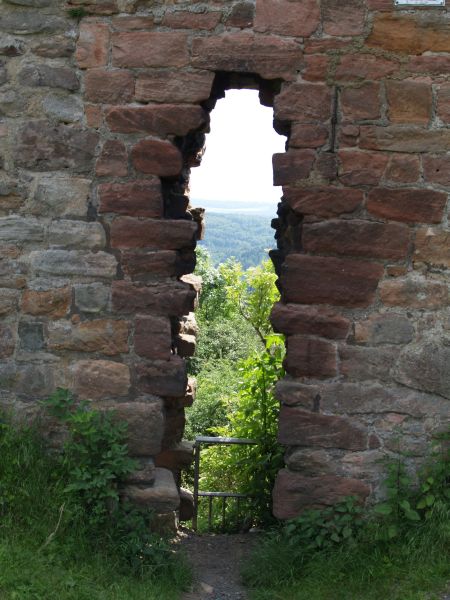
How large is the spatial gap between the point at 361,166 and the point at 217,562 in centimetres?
257

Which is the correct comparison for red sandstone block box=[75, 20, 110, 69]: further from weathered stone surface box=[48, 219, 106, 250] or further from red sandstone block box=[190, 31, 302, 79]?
weathered stone surface box=[48, 219, 106, 250]

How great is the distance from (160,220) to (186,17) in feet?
3.67

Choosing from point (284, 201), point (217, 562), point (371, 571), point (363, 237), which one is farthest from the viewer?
point (217, 562)

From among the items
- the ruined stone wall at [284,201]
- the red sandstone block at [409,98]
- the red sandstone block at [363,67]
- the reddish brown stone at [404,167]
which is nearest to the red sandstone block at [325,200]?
the ruined stone wall at [284,201]

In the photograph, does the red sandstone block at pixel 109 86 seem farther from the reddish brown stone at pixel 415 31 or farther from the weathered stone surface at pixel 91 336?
the reddish brown stone at pixel 415 31

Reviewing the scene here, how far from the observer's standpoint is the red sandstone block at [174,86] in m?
4.13

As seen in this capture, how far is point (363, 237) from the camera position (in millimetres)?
4113

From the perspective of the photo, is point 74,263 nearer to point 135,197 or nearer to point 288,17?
point 135,197

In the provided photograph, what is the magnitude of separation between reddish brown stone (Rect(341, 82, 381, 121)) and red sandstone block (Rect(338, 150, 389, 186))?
0.20m

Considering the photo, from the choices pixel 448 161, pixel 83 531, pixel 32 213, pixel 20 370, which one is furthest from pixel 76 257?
pixel 448 161

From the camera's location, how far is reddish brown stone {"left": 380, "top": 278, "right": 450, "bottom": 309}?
Result: 411 cm

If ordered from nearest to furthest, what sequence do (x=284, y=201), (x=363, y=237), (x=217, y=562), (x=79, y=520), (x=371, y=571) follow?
(x=371, y=571)
(x=79, y=520)
(x=363, y=237)
(x=284, y=201)
(x=217, y=562)

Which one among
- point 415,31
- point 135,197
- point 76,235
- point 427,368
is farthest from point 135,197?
point 427,368

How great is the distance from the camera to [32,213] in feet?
14.2
